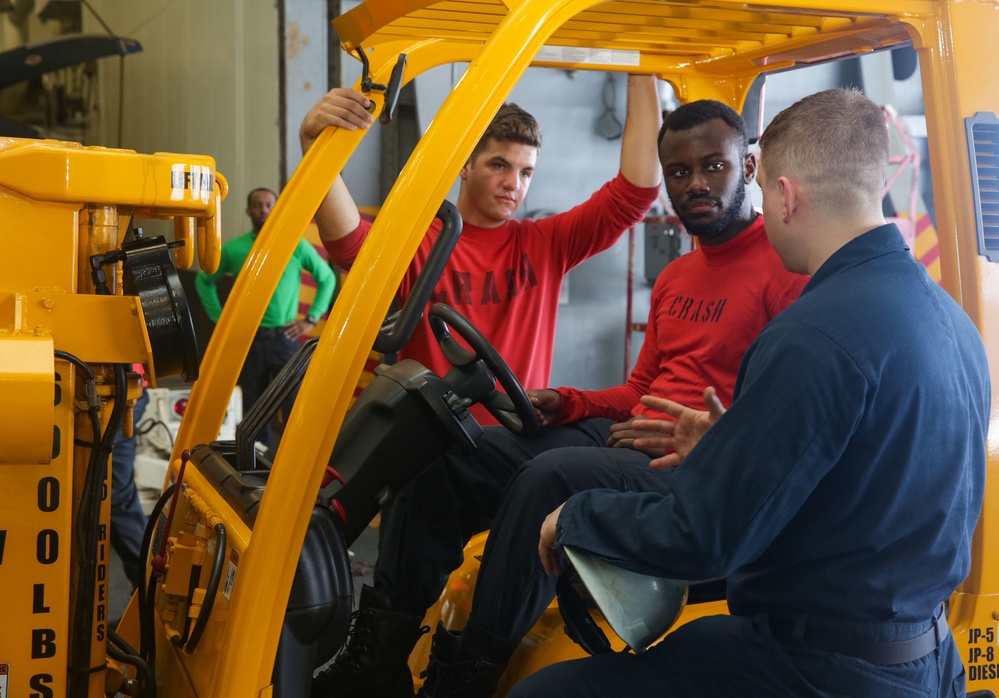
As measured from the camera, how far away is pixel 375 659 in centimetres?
250

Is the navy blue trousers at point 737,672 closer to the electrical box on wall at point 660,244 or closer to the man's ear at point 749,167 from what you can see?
the man's ear at point 749,167

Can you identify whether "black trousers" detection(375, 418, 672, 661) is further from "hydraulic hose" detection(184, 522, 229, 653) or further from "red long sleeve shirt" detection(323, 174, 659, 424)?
"hydraulic hose" detection(184, 522, 229, 653)

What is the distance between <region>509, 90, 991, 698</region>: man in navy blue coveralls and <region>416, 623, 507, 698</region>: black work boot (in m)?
0.48

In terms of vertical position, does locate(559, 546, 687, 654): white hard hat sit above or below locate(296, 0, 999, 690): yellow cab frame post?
below

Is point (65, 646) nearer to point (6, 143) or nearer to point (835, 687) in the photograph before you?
point (6, 143)

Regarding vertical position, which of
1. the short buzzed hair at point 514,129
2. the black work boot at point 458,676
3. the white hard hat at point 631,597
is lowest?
the black work boot at point 458,676

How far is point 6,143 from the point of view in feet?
6.07

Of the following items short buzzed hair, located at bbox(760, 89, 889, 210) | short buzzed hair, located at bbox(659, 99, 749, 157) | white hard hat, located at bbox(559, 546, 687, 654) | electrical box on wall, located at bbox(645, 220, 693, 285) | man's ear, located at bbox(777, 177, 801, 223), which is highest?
electrical box on wall, located at bbox(645, 220, 693, 285)

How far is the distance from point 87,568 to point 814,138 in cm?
154

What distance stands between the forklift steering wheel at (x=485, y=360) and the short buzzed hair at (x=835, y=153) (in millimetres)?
826

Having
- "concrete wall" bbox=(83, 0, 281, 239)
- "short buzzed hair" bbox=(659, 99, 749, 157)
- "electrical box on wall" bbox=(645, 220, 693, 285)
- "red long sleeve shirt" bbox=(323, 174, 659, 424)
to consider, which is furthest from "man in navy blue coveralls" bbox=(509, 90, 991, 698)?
"concrete wall" bbox=(83, 0, 281, 239)

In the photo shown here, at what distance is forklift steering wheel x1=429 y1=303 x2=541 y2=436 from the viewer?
2.39 m

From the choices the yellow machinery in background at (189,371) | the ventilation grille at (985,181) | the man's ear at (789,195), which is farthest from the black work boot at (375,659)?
the ventilation grille at (985,181)

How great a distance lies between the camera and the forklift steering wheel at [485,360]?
2.39 metres
